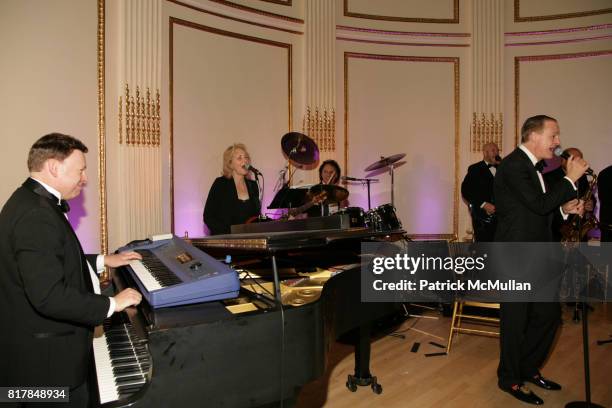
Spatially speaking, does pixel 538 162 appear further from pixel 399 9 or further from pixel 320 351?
pixel 399 9

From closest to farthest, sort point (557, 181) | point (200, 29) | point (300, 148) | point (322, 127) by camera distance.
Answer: point (557, 181)
point (200, 29)
point (300, 148)
point (322, 127)

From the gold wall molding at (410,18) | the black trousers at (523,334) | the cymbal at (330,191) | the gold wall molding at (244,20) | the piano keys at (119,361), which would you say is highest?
the gold wall molding at (410,18)

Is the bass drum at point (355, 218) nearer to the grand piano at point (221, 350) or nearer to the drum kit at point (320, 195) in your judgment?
the drum kit at point (320, 195)

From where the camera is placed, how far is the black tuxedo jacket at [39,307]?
160 cm

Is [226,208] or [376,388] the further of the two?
[226,208]

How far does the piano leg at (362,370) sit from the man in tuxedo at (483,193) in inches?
138

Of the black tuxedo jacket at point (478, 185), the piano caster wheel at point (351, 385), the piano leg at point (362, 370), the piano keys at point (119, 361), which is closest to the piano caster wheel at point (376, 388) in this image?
the piano leg at point (362, 370)

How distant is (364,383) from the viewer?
349cm

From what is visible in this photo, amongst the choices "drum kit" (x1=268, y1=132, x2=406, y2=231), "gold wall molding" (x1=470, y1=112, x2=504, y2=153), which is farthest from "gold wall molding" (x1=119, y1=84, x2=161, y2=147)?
"gold wall molding" (x1=470, y1=112, x2=504, y2=153)

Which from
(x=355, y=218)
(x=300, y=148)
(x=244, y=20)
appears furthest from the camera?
(x=300, y=148)

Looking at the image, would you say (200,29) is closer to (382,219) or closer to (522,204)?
(382,219)

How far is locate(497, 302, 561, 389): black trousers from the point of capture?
3238 mm

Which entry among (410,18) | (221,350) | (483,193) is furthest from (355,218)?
(410,18)

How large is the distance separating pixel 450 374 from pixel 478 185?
344 centimetres
